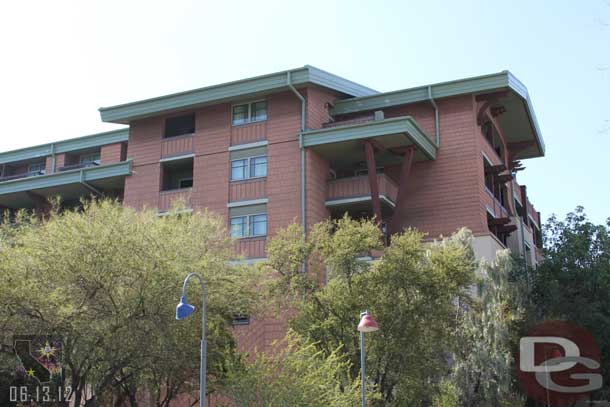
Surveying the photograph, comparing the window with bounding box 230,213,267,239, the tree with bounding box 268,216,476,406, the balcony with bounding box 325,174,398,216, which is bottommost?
the tree with bounding box 268,216,476,406

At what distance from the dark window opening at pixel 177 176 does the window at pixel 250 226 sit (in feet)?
17.9

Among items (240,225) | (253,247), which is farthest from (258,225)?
(253,247)

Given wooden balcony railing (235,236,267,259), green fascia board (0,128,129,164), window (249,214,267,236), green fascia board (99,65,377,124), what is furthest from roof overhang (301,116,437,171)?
green fascia board (0,128,129,164)

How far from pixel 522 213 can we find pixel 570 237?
11367mm

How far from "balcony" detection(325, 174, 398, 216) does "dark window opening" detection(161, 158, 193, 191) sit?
Answer: 27.8 feet

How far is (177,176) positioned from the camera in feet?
134

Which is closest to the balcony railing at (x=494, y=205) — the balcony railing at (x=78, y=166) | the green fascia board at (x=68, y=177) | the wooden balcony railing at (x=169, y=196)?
the wooden balcony railing at (x=169, y=196)

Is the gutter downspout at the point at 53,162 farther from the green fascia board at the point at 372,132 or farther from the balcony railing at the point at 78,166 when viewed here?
the green fascia board at the point at 372,132

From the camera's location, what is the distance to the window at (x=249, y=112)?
124 feet

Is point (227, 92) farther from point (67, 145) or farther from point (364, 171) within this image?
point (67, 145)

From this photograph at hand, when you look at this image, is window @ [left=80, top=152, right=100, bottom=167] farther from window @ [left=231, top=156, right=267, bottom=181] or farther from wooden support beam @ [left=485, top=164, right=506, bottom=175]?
wooden support beam @ [left=485, top=164, right=506, bottom=175]

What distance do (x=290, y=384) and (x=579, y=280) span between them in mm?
20632

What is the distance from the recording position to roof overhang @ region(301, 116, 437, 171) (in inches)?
1328

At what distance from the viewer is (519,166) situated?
160 ft
